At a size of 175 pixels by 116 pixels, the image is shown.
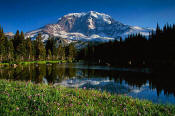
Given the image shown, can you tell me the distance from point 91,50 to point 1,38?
4126 inches

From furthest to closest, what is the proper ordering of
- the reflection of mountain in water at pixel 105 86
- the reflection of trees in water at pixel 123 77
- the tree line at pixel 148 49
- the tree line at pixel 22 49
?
the tree line at pixel 22 49
the tree line at pixel 148 49
the reflection of trees in water at pixel 123 77
the reflection of mountain in water at pixel 105 86

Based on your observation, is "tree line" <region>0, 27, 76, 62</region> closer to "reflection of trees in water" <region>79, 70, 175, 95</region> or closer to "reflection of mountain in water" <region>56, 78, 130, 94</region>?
"reflection of mountain in water" <region>56, 78, 130, 94</region>

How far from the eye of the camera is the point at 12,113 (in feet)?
17.7

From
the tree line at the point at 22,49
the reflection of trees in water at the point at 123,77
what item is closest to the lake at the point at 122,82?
the reflection of trees in water at the point at 123,77

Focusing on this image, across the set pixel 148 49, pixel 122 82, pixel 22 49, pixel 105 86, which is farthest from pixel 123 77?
pixel 22 49

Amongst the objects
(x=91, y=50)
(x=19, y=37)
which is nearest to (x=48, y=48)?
(x=19, y=37)

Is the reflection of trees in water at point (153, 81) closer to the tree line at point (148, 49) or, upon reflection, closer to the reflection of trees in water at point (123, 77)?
the reflection of trees in water at point (123, 77)

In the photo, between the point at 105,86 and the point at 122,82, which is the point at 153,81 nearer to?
the point at 122,82

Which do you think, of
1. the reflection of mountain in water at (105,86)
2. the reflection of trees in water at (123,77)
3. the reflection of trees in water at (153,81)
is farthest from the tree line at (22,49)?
the reflection of trees in water at (153,81)

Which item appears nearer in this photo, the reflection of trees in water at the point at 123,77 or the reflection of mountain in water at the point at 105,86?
the reflection of mountain in water at the point at 105,86

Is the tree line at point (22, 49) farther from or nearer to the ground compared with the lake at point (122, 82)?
farther from the ground

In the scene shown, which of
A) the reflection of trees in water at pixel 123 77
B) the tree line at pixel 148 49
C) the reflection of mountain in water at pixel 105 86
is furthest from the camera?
the tree line at pixel 148 49

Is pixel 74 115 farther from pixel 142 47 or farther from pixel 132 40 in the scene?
pixel 132 40

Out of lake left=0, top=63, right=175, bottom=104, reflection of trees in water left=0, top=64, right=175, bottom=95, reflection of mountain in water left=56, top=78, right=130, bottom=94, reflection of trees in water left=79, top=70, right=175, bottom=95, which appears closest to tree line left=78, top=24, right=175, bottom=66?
reflection of trees in water left=0, top=64, right=175, bottom=95
